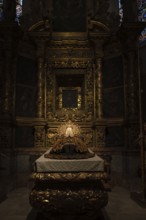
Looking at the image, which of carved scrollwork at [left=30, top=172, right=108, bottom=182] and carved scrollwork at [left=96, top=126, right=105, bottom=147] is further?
carved scrollwork at [left=96, top=126, right=105, bottom=147]

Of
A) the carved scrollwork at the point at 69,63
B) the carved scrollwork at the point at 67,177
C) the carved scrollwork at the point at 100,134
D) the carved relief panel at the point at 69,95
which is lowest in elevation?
the carved scrollwork at the point at 67,177

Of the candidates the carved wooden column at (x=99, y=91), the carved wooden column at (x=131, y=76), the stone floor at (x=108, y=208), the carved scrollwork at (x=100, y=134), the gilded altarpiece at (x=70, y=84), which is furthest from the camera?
the gilded altarpiece at (x=70, y=84)

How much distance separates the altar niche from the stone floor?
408 cm

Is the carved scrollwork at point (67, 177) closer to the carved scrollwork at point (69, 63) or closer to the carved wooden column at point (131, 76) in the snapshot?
the carved wooden column at point (131, 76)

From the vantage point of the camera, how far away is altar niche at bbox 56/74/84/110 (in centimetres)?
967

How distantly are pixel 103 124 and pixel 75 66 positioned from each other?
2630 millimetres

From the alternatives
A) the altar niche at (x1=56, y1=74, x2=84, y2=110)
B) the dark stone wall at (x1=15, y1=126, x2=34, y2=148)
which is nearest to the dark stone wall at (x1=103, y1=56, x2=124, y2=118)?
the altar niche at (x1=56, y1=74, x2=84, y2=110)

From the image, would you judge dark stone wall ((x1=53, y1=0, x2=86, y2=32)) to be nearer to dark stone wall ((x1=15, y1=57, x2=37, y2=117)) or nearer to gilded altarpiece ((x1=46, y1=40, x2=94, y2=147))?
gilded altarpiece ((x1=46, y1=40, x2=94, y2=147))

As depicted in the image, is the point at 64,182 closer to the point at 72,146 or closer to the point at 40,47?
the point at 72,146

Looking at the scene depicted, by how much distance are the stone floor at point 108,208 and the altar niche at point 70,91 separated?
13.4 feet

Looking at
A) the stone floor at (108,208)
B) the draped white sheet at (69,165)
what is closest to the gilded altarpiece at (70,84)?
the stone floor at (108,208)

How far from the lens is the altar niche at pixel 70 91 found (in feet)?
31.7

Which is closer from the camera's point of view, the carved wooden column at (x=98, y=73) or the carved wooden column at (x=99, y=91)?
the carved wooden column at (x=98, y=73)

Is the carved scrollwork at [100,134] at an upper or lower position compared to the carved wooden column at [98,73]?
lower
